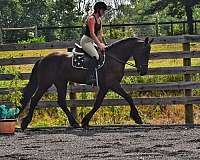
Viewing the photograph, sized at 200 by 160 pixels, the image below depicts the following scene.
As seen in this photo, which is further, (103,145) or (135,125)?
(135,125)

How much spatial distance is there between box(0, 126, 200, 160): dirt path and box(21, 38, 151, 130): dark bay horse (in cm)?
54

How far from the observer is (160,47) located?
26.2 m

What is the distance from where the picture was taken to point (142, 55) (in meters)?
11.8

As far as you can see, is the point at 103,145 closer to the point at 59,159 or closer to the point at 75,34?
the point at 59,159

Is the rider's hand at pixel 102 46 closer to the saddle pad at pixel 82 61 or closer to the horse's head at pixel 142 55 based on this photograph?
the saddle pad at pixel 82 61

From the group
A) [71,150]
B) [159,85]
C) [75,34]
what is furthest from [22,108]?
[75,34]

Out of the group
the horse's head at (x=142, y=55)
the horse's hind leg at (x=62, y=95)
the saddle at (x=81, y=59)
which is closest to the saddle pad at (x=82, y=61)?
the saddle at (x=81, y=59)

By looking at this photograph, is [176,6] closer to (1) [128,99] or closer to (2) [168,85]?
(2) [168,85]

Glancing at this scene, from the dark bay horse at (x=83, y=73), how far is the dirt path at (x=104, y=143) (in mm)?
542

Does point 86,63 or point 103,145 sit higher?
point 86,63

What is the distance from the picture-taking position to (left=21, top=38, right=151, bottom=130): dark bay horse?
1164 cm

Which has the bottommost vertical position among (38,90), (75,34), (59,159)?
(59,159)

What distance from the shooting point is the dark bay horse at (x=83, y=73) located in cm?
1164

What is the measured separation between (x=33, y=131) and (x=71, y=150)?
2.90m
